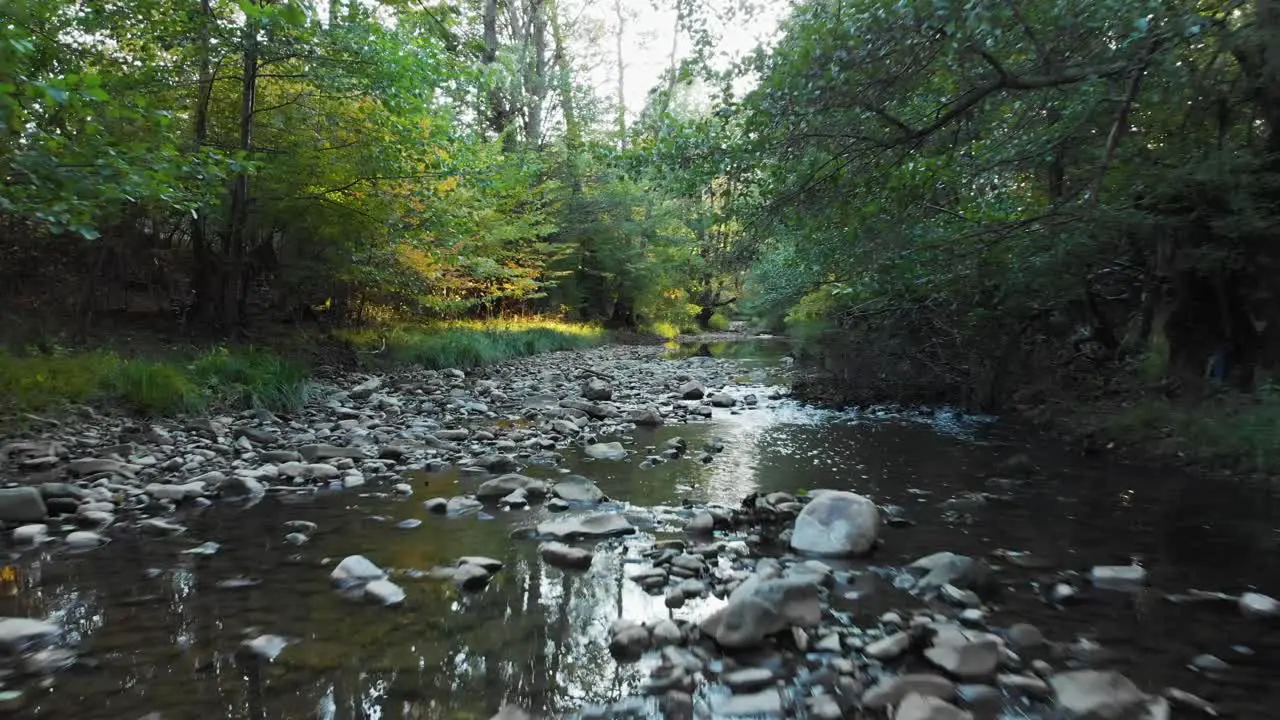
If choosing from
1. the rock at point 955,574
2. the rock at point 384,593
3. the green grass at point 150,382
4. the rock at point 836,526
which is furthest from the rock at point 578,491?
the green grass at point 150,382

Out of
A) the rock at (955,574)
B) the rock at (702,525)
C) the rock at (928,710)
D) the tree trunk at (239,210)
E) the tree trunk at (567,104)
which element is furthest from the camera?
the tree trunk at (567,104)

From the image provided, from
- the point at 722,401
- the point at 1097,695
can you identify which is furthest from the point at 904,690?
the point at 722,401

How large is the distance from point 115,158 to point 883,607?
5649 millimetres

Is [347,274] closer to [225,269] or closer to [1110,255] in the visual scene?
[225,269]

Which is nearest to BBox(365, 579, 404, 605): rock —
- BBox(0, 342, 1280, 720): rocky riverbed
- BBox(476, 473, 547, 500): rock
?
BBox(0, 342, 1280, 720): rocky riverbed

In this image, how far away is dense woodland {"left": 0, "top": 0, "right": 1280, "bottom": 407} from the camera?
4.95 m

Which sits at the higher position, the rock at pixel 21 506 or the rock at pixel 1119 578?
the rock at pixel 21 506

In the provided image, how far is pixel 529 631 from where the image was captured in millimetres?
2820

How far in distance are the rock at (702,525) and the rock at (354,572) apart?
1798mm

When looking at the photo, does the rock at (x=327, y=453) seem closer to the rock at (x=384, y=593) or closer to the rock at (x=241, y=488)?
the rock at (x=241, y=488)

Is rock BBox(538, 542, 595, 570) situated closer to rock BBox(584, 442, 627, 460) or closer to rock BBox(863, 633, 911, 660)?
rock BBox(863, 633, 911, 660)

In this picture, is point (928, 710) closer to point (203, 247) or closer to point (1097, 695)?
point (1097, 695)

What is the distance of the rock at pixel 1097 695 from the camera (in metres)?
2.14

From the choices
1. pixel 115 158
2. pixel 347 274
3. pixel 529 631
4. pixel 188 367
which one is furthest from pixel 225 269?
pixel 529 631
